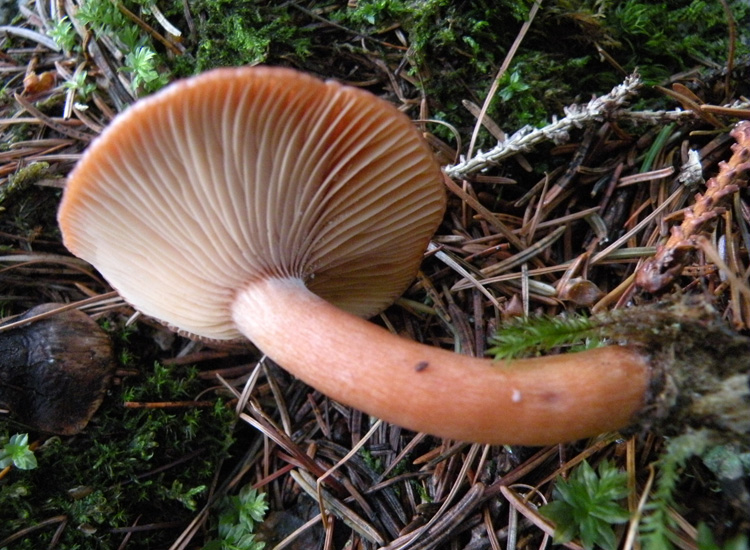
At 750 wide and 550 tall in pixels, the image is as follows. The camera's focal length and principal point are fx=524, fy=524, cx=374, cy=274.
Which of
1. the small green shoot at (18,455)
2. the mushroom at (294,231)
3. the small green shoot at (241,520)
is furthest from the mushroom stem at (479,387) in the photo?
the small green shoot at (18,455)

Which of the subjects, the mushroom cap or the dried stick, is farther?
the dried stick

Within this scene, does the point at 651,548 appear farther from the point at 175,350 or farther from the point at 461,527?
the point at 175,350

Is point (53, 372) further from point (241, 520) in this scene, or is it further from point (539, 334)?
point (539, 334)

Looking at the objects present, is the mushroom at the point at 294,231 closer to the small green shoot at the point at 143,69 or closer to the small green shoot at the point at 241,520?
the small green shoot at the point at 241,520

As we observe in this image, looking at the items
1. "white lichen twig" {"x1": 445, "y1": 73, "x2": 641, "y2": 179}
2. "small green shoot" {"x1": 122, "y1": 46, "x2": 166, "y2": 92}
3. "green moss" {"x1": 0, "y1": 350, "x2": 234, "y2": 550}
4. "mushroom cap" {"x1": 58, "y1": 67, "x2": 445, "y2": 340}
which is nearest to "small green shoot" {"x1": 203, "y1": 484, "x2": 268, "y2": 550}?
"green moss" {"x1": 0, "y1": 350, "x2": 234, "y2": 550}

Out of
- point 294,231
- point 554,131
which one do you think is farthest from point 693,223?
point 294,231

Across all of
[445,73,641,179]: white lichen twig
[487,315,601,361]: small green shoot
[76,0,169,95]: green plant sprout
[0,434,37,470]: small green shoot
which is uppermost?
[76,0,169,95]: green plant sprout

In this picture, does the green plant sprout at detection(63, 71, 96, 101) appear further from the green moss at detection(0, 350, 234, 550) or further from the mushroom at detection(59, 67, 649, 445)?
the green moss at detection(0, 350, 234, 550)
